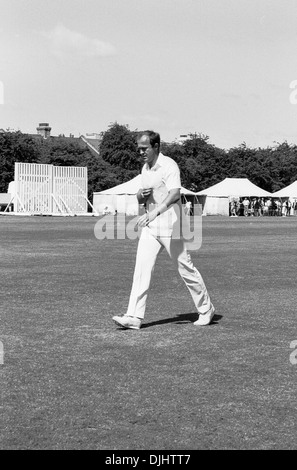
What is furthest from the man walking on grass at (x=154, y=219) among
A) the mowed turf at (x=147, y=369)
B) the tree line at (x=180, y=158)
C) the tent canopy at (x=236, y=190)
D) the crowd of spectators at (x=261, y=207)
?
the tree line at (x=180, y=158)

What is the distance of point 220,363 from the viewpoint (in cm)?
744

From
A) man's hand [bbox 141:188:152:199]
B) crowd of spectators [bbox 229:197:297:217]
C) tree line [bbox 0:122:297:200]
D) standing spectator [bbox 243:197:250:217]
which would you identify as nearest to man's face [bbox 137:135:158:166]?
man's hand [bbox 141:188:152:199]

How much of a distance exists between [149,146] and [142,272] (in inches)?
48.6

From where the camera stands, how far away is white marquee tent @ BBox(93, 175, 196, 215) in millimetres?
73562

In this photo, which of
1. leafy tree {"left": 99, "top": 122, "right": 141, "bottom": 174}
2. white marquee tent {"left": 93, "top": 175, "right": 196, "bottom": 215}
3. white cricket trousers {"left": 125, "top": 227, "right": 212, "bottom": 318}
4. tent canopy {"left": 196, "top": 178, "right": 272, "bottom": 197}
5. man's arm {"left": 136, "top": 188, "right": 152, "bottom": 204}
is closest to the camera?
man's arm {"left": 136, "top": 188, "right": 152, "bottom": 204}

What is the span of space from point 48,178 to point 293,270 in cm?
4656

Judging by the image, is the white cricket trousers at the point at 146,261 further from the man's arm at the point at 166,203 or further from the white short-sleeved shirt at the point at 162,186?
the man's arm at the point at 166,203

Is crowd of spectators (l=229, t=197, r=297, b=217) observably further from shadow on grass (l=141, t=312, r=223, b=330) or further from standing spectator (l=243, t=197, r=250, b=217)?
shadow on grass (l=141, t=312, r=223, b=330)

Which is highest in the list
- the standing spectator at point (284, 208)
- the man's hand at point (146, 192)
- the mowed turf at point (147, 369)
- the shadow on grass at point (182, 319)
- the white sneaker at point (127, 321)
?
the man's hand at point (146, 192)

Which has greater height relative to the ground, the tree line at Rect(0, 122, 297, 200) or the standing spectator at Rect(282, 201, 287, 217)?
the tree line at Rect(0, 122, 297, 200)

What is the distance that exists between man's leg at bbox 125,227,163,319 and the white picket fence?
53070 mm

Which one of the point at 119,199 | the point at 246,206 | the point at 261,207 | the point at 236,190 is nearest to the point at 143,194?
the point at 119,199

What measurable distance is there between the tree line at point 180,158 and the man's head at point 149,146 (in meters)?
81.0

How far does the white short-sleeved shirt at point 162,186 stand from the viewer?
9016mm
